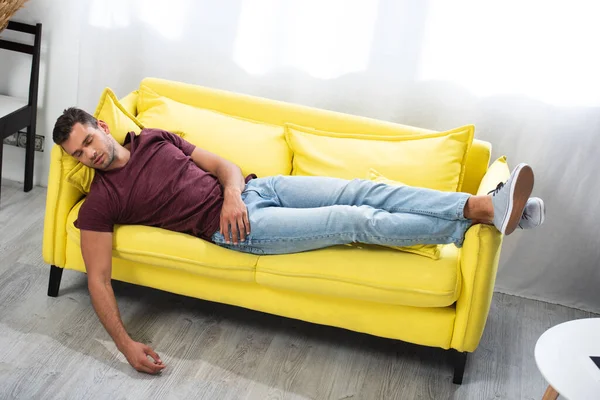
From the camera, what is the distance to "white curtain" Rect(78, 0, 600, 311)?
3125 millimetres

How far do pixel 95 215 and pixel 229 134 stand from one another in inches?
25.7

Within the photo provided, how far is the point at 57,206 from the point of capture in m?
2.83

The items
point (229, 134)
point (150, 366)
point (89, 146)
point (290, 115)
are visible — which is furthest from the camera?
point (290, 115)

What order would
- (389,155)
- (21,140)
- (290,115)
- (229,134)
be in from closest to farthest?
(389,155)
(229,134)
(290,115)
(21,140)

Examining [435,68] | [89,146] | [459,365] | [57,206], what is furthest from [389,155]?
[57,206]

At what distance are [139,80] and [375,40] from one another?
1.10 meters

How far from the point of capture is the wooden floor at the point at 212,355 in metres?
2.53

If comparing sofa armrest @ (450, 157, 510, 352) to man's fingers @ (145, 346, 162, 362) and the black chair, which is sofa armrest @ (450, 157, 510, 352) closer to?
man's fingers @ (145, 346, 162, 362)

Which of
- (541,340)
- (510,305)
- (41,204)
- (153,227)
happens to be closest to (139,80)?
(41,204)

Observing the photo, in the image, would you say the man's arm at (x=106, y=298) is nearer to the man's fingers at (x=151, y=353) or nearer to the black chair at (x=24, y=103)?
the man's fingers at (x=151, y=353)

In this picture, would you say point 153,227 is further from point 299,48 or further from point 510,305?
point 510,305

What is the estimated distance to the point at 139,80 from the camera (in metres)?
3.58

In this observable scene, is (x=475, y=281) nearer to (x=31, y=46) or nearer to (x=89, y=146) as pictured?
(x=89, y=146)

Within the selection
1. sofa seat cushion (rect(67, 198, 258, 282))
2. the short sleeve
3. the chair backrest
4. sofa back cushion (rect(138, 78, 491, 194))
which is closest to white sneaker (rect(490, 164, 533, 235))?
sofa back cushion (rect(138, 78, 491, 194))
